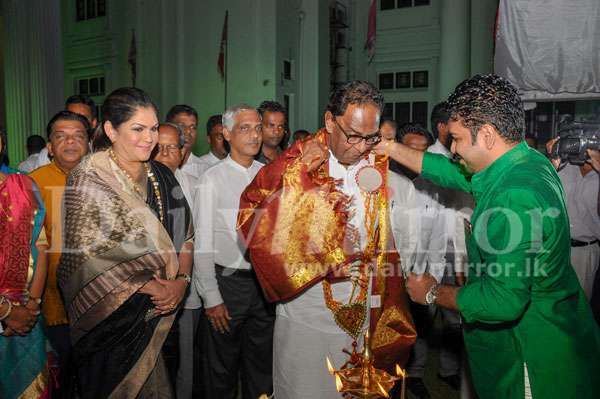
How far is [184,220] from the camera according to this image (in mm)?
2844

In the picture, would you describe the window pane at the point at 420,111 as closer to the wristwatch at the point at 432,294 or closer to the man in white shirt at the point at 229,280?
the man in white shirt at the point at 229,280

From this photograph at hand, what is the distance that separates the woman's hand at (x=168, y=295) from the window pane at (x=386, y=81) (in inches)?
571

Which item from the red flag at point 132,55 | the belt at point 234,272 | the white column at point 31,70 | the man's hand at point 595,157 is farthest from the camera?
the red flag at point 132,55

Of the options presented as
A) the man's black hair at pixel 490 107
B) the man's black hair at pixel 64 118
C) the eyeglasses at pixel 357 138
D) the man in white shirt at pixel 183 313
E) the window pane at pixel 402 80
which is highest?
the window pane at pixel 402 80

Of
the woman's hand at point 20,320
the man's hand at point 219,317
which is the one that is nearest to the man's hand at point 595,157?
the man's hand at point 219,317

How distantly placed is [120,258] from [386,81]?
48.8 feet

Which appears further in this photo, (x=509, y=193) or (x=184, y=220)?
(x=184, y=220)

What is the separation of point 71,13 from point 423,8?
11801 millimetres

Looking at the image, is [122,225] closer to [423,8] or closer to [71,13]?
[423,8]

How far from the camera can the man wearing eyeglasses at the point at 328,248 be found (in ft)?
8.22

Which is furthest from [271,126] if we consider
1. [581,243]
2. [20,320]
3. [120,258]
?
[581,243]

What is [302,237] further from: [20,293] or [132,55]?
[132,55]

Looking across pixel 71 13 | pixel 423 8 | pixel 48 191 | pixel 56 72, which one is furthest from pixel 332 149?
pixel 71 13

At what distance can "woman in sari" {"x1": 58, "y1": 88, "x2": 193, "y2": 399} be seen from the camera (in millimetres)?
2424
